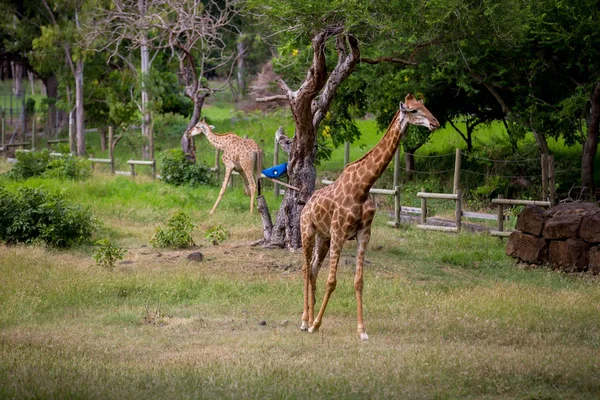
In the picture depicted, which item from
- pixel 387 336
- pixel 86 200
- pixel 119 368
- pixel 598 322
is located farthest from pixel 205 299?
pixel 86 200

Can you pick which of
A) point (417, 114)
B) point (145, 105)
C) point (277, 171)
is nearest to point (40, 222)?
point (277, 171)

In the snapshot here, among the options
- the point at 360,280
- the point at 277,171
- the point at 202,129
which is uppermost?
the point at 202,129

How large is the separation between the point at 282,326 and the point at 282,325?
0.18 ft

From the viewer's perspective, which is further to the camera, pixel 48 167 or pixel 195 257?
pixel 48 167

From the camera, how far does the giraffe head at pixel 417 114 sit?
9.92 meters

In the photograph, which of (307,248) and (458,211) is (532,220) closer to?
(458,211)

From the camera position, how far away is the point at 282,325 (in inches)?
433

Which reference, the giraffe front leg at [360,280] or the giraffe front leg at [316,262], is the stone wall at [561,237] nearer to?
the giraffe front leg at [316,262]

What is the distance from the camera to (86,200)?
2247cm

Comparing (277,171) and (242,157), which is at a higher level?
(242,157)

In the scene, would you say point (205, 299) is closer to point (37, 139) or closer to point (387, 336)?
point (387, 336)

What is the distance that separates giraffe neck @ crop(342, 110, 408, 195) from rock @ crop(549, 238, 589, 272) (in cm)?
571

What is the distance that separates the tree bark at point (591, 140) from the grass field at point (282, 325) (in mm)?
3516

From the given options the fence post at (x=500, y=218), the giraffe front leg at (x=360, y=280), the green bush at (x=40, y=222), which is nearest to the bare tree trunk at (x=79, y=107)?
the green bush at (x=40, y=222)
